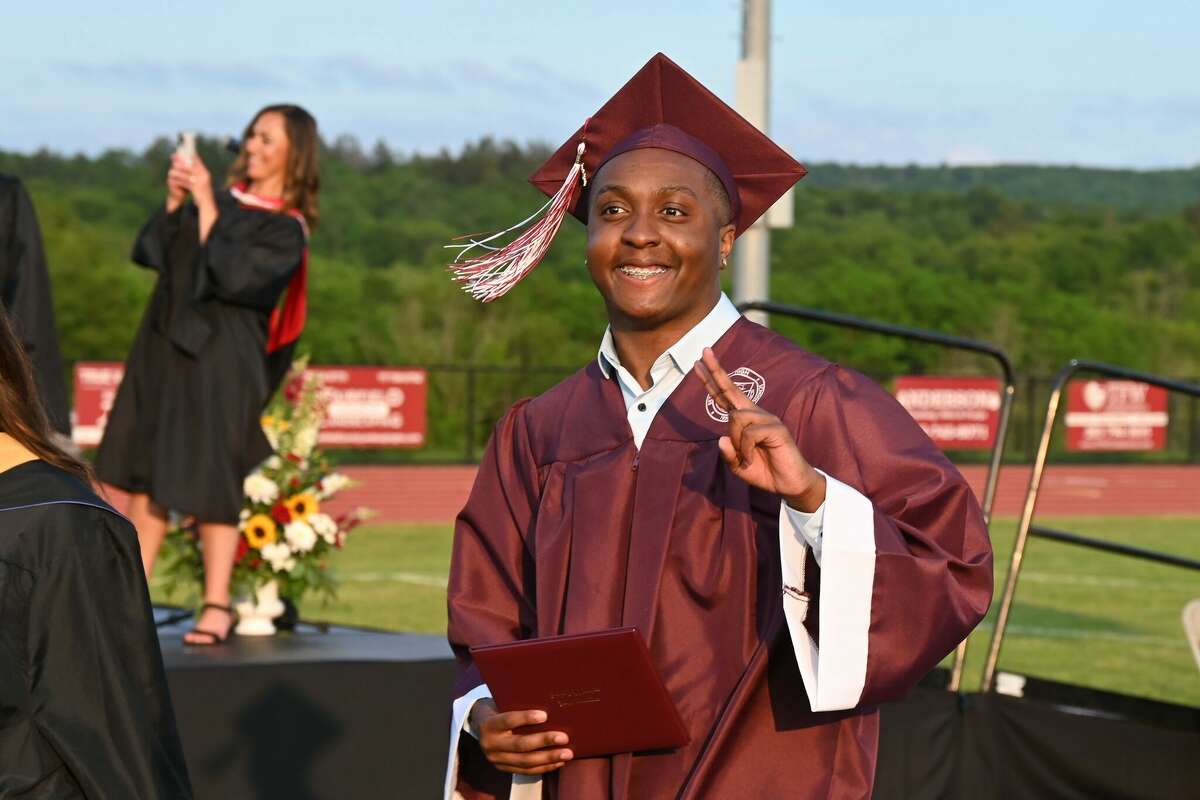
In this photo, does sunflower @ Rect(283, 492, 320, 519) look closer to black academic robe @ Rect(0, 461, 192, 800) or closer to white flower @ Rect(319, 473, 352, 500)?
white flower @ Rect(319, 473, 352, 500)

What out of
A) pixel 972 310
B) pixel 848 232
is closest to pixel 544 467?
pixel 972 310

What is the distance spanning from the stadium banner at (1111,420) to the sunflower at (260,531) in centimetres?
2135

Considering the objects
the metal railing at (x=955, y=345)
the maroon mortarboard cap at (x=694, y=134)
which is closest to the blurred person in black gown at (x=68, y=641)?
the maroon mortarboard cap at (x=694, y=134)

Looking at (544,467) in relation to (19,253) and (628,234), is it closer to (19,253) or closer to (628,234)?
(628,234)

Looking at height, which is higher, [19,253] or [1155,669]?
[19,253]

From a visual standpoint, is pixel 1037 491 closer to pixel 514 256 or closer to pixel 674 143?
pixel 514 256

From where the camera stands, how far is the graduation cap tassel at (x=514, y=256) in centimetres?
333

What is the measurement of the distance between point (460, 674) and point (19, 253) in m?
3.40

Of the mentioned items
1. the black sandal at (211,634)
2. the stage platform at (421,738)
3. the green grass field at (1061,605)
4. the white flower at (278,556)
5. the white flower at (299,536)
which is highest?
the white flower at (299,536)

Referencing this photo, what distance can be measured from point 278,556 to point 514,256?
126 inches

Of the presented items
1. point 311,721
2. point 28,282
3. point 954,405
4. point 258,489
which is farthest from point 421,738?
point 954,405

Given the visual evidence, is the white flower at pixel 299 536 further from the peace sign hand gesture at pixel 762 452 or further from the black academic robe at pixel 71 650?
the peace sign hand gesture at pixel 762 452

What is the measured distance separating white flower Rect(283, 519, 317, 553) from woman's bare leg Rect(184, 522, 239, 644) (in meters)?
0.27

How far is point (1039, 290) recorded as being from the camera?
178 ft
